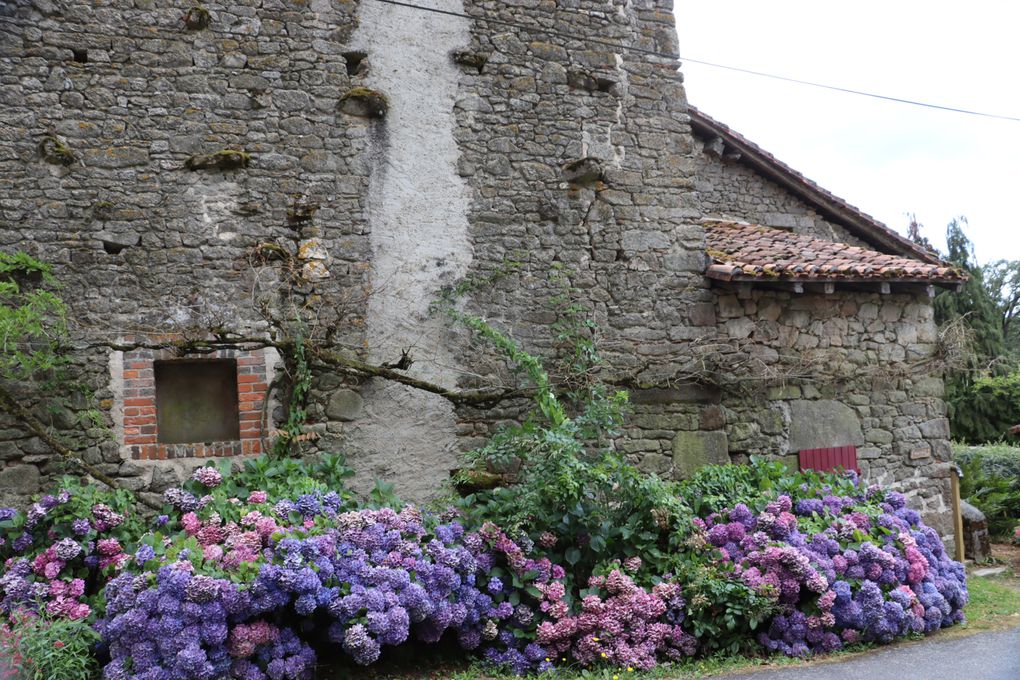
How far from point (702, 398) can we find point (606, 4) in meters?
3.78

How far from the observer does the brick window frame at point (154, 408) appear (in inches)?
245

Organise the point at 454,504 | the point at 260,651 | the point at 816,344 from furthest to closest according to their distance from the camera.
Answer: the point at 816,344
the point at 454,504
the point at 260,651

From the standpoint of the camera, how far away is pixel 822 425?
7859 millimetres

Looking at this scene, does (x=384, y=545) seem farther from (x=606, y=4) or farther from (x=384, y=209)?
(x=606, y=4)

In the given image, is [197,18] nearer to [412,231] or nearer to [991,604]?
[412,231]

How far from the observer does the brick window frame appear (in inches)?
245

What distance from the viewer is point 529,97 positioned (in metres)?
7.37

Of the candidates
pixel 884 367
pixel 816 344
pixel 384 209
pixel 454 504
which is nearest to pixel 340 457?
pixel 454 504

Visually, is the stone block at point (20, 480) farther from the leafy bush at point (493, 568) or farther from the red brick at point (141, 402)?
the red brick at point (141, 402)

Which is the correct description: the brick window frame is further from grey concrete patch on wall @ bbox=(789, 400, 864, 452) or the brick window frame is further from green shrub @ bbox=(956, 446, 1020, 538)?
green shrub @ bbox=(956, 446, 1020, 538)

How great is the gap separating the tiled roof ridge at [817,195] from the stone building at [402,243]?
6.46 ft

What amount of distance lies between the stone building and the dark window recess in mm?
19

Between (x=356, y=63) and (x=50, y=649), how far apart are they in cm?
494

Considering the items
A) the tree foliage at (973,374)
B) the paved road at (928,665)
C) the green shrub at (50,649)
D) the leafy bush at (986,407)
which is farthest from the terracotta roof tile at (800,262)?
the leafy bush at (986,407)
